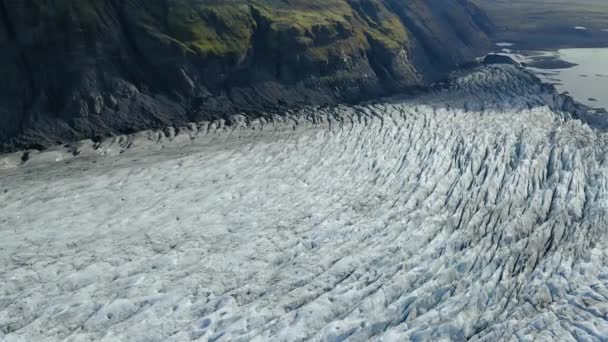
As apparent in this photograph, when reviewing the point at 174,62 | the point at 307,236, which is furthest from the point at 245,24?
the point at 307,236

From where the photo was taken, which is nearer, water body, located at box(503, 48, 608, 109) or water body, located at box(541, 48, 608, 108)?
water body, located at box(541, 48, 608, 108)

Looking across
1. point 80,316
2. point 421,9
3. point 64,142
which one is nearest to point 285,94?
point 64,142

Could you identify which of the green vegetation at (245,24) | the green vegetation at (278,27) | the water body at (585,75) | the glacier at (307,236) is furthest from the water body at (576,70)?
the green vegetation at (245,24)

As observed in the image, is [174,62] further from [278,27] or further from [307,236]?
[307,236]

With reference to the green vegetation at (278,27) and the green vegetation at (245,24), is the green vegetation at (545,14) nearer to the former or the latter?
the green vegetation at (278,27)

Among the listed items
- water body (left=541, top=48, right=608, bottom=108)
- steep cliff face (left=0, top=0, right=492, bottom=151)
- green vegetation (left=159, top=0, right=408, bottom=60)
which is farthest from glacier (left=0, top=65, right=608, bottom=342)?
water body (left=541, top=48, right=608, bottom=108)

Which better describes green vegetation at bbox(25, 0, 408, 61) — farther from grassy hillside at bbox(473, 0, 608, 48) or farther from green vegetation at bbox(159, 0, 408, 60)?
grassy hillside at bbox(473, 0, 608, 48)

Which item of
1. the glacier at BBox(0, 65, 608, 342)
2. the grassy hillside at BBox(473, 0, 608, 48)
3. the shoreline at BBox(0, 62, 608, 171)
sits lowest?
the glacier at BBox(0, 65, 608, 342)
